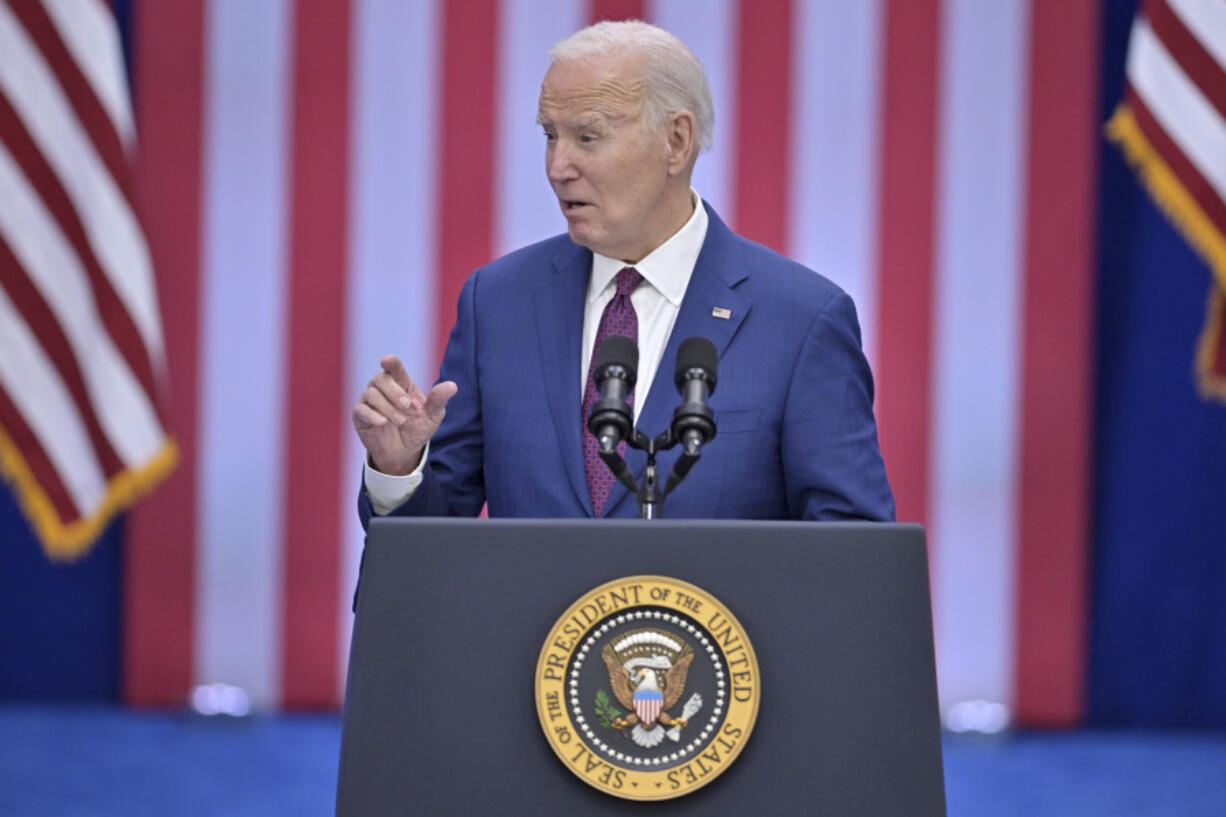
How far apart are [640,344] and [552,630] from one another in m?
0.70

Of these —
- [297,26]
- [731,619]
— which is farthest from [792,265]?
[297,26]

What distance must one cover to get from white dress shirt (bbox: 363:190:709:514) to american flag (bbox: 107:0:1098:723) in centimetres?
238

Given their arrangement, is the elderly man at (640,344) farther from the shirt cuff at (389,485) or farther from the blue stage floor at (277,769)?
the blue stage floor at (277,769)

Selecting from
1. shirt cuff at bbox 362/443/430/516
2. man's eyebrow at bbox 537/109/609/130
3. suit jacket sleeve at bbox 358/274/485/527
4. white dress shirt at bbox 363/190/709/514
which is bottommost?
shirt cuff at bbox 362/443/430/516

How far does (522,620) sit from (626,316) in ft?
2.36

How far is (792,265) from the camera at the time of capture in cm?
200

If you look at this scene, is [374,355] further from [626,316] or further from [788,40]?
[626,316]

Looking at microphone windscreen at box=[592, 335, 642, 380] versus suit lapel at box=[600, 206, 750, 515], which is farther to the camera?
suit lapel at box=[600, 206, 750, 515]

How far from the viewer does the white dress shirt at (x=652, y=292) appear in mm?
1942

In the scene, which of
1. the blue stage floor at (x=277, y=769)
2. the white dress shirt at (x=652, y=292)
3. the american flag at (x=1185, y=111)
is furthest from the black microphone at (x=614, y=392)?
the american flag at (x=1185, y=111)

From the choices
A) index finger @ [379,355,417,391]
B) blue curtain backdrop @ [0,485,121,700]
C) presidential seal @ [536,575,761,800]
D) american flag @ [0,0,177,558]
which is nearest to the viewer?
presidential seal @ [536,575,761,800]

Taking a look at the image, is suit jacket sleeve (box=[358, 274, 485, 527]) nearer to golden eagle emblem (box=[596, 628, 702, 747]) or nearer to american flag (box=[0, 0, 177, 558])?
golden eagle emblem (box=[596, 628, 702, 747])

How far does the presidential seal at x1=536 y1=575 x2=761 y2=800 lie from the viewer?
1302 millimetres

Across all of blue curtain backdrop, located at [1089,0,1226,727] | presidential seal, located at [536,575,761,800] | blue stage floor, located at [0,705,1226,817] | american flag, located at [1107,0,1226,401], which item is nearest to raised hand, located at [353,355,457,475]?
presidential seal, located at [536,575,761,800]
